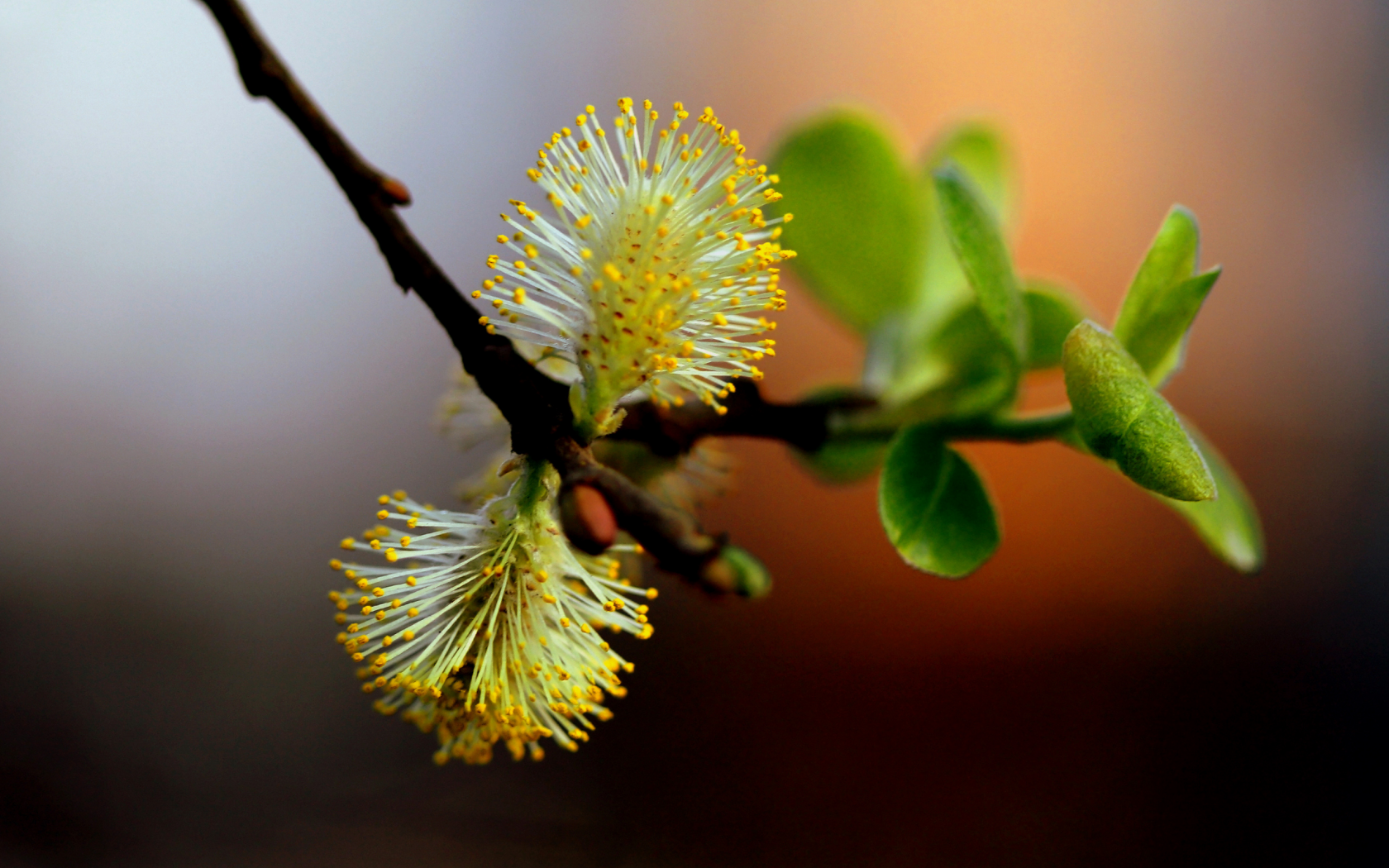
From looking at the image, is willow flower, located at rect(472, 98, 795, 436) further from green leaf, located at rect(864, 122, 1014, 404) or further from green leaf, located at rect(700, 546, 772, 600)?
green leaf, located at rect(864, 122, 1014, 404)

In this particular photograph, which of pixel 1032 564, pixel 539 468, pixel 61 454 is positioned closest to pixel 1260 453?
pixel 1032 564

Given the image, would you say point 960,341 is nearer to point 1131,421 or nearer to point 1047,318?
point 1047,318

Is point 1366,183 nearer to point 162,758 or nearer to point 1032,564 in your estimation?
point 1032,564

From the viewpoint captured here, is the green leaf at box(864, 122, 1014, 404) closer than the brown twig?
No

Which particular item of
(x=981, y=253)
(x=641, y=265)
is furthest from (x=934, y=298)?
(x=641, y=265)

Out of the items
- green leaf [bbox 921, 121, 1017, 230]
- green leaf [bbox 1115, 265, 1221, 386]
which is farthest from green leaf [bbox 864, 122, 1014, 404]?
green leaf [bbox 1115, 265, 1221, 386]
